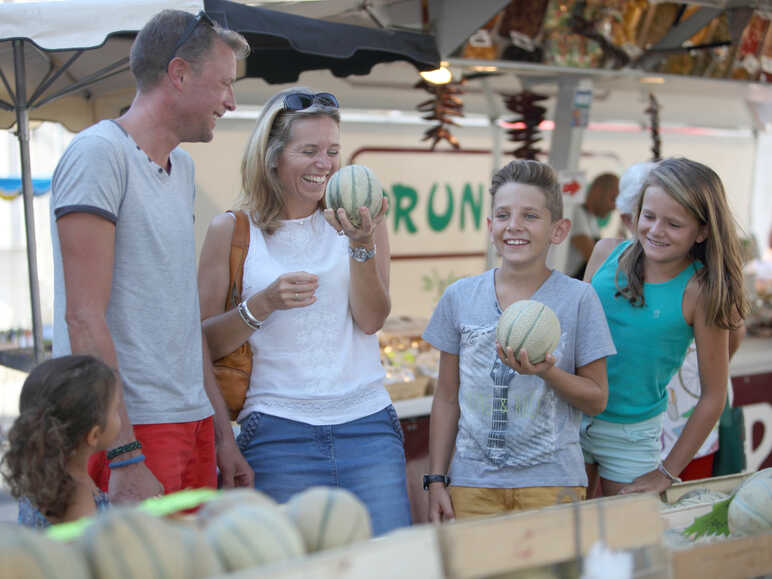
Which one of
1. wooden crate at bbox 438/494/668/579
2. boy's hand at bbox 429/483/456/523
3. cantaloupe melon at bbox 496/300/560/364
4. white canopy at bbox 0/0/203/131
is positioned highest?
white canopy at bbox 0/0/203/131

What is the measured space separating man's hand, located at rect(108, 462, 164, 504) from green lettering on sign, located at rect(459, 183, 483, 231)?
5.42m

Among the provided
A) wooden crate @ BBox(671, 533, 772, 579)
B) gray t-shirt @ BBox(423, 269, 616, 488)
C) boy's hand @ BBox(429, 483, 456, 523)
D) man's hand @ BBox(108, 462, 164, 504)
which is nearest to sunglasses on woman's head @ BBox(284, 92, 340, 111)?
gray t-shirt @ BBox(423, 269, 616, 488)

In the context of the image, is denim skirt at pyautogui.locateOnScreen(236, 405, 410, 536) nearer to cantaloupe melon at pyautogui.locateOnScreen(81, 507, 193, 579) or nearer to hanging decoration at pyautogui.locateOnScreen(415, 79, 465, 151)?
cantaloupe melon at pyautogui.locateOnScreen(81, 507, 193, 579)

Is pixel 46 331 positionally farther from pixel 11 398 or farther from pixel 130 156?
pixel 130 156

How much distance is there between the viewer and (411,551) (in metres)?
1.24

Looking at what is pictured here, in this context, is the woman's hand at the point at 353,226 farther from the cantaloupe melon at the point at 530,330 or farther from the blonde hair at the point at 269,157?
the cantaloupe melon at the point at 530,330

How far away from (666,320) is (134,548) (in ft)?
6.64

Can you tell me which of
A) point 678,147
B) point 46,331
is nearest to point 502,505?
point 46,331

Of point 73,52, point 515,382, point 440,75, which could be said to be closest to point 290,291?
point 515,382

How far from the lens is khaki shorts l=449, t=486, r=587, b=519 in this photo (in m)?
2.42

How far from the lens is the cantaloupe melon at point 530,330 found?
2.22 m

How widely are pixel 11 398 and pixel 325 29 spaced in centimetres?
504

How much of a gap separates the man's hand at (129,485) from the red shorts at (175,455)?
0.45 ft

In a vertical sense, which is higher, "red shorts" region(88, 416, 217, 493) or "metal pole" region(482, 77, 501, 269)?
"metal pole" region(482, 77, 501, 269)
